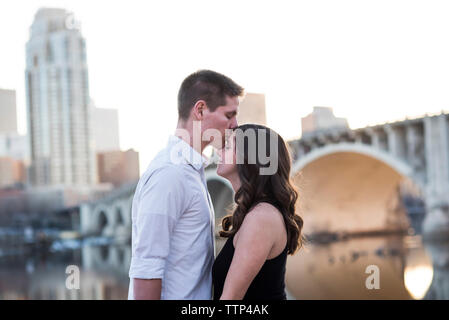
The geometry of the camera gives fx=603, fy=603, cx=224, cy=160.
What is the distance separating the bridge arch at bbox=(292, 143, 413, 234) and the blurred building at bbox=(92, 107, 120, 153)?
59.4 metres

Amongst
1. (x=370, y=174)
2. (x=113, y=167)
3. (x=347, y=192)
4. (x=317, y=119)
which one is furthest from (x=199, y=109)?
(x=113, y=167)

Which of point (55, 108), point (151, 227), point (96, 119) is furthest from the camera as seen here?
point (96, 119)

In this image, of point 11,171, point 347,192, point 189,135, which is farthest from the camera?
point 11,171

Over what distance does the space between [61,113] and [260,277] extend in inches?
3366

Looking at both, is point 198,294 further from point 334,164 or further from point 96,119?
point 96,119

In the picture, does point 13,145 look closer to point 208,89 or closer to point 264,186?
point 208,89

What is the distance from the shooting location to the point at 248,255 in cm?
272

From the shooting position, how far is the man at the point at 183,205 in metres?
2.73

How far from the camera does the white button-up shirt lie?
2723 mm

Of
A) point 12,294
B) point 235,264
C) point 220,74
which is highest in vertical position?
point 220,74

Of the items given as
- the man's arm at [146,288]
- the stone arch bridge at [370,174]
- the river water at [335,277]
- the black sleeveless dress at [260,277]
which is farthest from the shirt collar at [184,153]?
the stone arch bridge at [370,174]

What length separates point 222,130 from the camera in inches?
123
